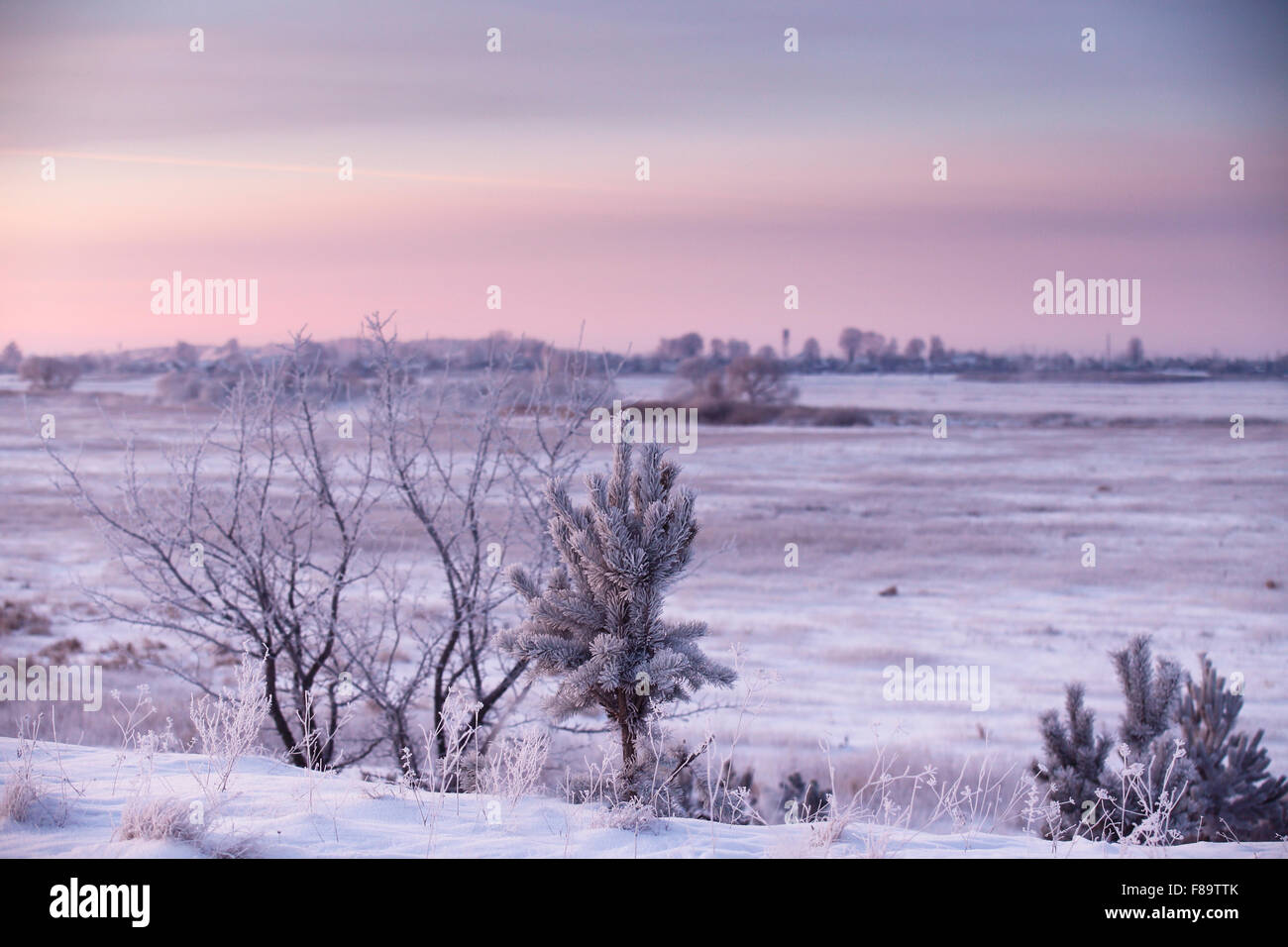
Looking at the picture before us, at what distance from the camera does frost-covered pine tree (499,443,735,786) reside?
4898 mm

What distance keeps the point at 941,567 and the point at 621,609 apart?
1917 centimetres

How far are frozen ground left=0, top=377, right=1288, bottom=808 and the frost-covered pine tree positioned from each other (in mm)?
665

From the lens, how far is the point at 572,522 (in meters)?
5.16

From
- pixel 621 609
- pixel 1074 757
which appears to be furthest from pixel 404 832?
pixel 1074 757

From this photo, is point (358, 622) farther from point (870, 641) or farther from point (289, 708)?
point (870, 641)

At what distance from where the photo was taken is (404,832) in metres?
4.32

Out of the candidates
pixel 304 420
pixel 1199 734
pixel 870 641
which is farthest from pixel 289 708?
pixel 870 641

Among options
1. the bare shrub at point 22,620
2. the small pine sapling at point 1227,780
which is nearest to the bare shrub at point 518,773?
the small pine sapling at point 1227,780

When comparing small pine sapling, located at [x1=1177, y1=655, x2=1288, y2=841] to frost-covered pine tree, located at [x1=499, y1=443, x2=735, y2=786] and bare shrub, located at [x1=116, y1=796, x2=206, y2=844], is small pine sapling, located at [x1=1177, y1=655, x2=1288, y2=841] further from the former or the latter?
bare shrub, located at [x1=116, y1=796, x2=206, y2=844]

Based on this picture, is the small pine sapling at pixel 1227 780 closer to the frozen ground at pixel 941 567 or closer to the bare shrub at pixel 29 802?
the frozen ground at pixel 941 567

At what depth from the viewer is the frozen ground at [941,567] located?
13148 millimetres

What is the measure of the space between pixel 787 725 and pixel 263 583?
7076mm
